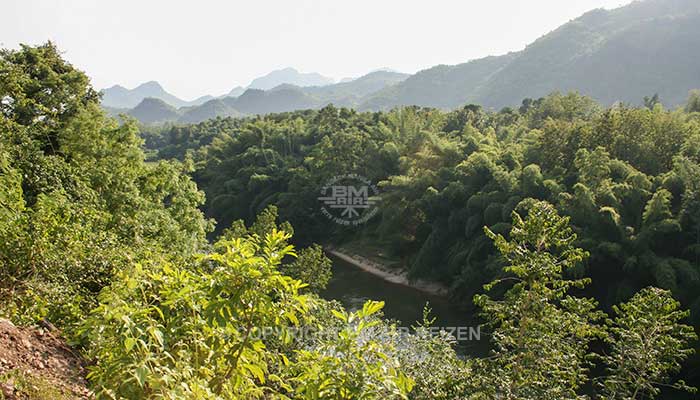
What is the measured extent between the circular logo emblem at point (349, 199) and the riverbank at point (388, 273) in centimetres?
201

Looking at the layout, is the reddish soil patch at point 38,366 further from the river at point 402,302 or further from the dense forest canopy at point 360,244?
the river at point 402,302

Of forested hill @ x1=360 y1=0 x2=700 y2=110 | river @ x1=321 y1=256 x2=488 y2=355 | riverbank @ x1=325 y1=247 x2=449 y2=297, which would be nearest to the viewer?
river @ x1=321 y1=256 x2=488 y2=355

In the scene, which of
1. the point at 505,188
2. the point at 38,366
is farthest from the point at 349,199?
the point at 38,366

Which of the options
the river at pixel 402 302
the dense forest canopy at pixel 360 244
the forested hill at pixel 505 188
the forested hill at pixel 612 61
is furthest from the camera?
the forested hill at pixel 612 61

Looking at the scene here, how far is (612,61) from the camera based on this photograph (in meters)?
76.1

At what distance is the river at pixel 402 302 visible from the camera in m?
16.1

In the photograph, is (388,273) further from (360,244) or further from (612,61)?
(612,61)

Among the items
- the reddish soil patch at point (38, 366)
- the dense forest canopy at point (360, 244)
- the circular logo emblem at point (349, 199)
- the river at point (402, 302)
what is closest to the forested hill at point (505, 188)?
the dense forest canopy at point (360, 244)

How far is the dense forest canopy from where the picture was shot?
7.49 feet

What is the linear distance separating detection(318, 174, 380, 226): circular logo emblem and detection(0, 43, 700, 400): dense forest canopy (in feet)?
1.79

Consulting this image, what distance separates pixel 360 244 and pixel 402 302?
7894 millimetres

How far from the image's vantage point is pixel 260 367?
240 centimetres

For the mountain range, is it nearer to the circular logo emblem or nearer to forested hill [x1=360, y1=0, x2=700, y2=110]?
forested hill [x1=360, y1=0, x2=700, y2=110]

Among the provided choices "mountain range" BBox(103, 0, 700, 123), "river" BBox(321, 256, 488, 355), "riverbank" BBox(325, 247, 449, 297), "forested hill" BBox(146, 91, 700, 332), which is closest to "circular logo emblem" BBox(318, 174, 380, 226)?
"forested hill" BBox(146, 91, 700, 332)
